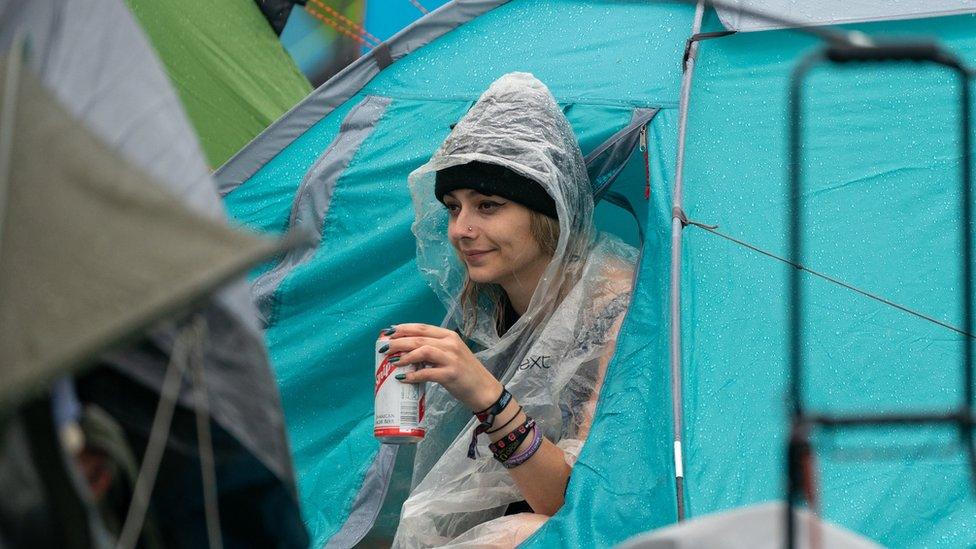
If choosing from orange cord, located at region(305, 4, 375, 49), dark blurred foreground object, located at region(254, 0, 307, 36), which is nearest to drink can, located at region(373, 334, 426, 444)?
dark blurred foreground object, located at region(254, 0, 307, 36)

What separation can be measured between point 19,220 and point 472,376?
878mm

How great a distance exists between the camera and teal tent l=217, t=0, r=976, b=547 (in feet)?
5.00

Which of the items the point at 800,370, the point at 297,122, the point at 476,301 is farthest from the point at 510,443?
the point at 297,122

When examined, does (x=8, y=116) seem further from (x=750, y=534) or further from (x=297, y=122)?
(x=297, y=122)

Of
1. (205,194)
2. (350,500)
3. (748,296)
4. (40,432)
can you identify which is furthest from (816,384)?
(40,432)

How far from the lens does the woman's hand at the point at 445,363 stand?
5.02 ft

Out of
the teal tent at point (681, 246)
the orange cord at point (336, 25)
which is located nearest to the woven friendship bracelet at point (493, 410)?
the teal tent at point (681, 246)

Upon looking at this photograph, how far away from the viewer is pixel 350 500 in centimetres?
198

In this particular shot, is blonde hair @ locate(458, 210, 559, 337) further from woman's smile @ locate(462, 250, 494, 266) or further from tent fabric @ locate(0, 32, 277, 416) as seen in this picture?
tent fabric @ locate(0, 32, 277, 416)

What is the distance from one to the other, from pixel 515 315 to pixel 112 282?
127 centimetres

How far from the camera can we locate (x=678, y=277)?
1639 mm

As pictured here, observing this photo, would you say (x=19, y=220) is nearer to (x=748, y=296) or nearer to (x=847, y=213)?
(x=748, y=296)

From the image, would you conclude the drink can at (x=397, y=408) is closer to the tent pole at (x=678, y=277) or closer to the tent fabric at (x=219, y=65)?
the tent pole at (x=678, y=277)

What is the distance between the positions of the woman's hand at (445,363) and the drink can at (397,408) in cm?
1
